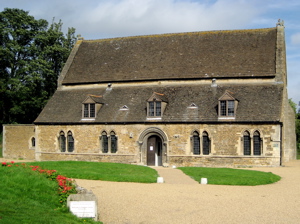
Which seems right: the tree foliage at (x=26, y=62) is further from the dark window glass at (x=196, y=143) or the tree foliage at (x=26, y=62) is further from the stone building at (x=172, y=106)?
the dark window glass at (x=196, y=143)

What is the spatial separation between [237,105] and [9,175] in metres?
23.2

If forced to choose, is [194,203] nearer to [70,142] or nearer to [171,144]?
[171,144]

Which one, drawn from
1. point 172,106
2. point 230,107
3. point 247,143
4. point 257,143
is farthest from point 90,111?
point 257,143

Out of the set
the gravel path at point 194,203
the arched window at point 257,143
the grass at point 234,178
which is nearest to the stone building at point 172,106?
the arched window at point 257,143

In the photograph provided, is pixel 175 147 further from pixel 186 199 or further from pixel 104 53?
pixel 186 199

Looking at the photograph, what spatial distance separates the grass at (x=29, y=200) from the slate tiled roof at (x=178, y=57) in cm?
2409

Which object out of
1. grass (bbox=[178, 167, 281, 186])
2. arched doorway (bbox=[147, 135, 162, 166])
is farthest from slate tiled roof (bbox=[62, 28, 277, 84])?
grass (bbox=[178, 167, 281, 186])

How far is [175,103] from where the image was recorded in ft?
126

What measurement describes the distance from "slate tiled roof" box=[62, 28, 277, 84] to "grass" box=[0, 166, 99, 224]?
24094mm

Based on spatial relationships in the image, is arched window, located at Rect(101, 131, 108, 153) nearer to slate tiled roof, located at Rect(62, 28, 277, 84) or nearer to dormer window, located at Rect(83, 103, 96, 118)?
dormer window, located at Rect(83, 103, 96, 118)

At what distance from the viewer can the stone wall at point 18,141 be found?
145 feet

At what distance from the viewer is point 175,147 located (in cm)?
3706

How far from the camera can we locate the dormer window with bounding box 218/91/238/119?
1417 inches

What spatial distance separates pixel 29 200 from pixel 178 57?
29187 mm
